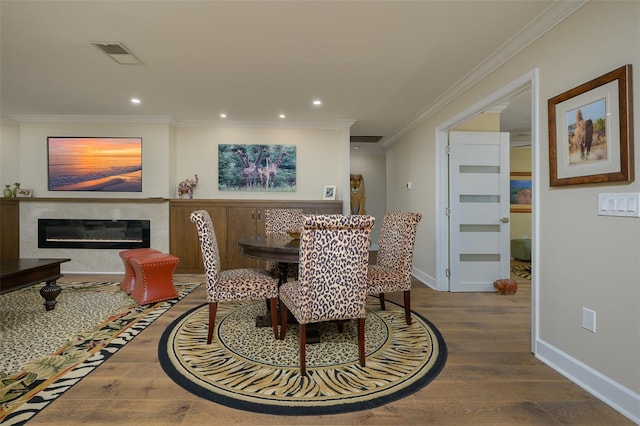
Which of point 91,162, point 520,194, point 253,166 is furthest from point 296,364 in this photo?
point 520,194

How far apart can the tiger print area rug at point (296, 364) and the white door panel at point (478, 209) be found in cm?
144

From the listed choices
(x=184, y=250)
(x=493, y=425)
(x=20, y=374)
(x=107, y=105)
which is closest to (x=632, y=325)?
(x=493, y=425)

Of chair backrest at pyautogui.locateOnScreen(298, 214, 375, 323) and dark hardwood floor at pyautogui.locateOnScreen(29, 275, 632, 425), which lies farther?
chair backrest at pyautogui.locateOnScreen(298, 214, 375, 323)

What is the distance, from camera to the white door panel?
394cm

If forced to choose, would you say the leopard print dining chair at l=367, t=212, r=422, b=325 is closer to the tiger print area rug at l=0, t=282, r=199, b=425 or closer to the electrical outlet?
the electrical outlet

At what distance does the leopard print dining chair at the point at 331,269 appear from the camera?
189cm

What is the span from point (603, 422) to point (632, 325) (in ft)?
1.69

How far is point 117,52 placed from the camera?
2.70 m

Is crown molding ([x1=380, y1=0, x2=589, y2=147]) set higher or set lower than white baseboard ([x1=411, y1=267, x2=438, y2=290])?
higher

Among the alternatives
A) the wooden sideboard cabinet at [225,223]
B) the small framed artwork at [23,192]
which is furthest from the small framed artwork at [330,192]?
the small framed artwork at [23,192]

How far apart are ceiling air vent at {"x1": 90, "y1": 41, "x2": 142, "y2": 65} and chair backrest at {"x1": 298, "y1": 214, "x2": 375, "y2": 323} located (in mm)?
2310

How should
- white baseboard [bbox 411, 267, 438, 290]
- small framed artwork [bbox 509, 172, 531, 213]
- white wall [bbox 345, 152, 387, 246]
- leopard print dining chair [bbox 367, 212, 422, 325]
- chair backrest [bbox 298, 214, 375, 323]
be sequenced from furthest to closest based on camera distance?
white wall [bbox 345, 152, 387, 246], small framed artwork [bbox 509, 172, 531, 213], white baseboard [bbox 411, 267, 438, 290], leopard print dining chair [bbox 367, 212, 422, 325], chair backrest [bbox 298, 214, 375, 323]

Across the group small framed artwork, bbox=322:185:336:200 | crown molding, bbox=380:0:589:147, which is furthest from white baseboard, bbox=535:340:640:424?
small framed artwork, bbox=322:185:336:200

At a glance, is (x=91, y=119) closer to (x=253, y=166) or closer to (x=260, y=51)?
(x=253, y=166)
